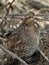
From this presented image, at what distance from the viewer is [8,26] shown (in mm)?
4707

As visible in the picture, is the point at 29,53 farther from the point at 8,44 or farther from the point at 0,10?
the point at 0,10

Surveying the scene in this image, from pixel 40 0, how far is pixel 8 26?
1.57 metres

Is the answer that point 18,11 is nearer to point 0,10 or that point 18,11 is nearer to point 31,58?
point 0,10

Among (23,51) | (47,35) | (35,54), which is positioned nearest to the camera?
(23,51)

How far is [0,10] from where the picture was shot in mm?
5336

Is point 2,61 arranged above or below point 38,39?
below

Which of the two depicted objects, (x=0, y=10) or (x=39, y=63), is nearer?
(x=39, y=63)

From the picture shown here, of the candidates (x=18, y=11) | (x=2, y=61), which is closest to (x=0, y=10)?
(x=18, y=11)

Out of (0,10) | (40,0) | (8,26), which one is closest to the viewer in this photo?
(8,26)

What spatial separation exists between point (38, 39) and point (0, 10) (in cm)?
171

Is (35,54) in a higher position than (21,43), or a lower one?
lower

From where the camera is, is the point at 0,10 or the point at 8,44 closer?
the point at 8,44

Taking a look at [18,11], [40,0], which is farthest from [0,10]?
[40,0]

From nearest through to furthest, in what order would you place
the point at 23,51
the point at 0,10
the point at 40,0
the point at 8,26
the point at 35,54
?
the point at 23,51 → the point at 35,54 → the point at 8,26 → the point at 0,10 → the point at 40,0
